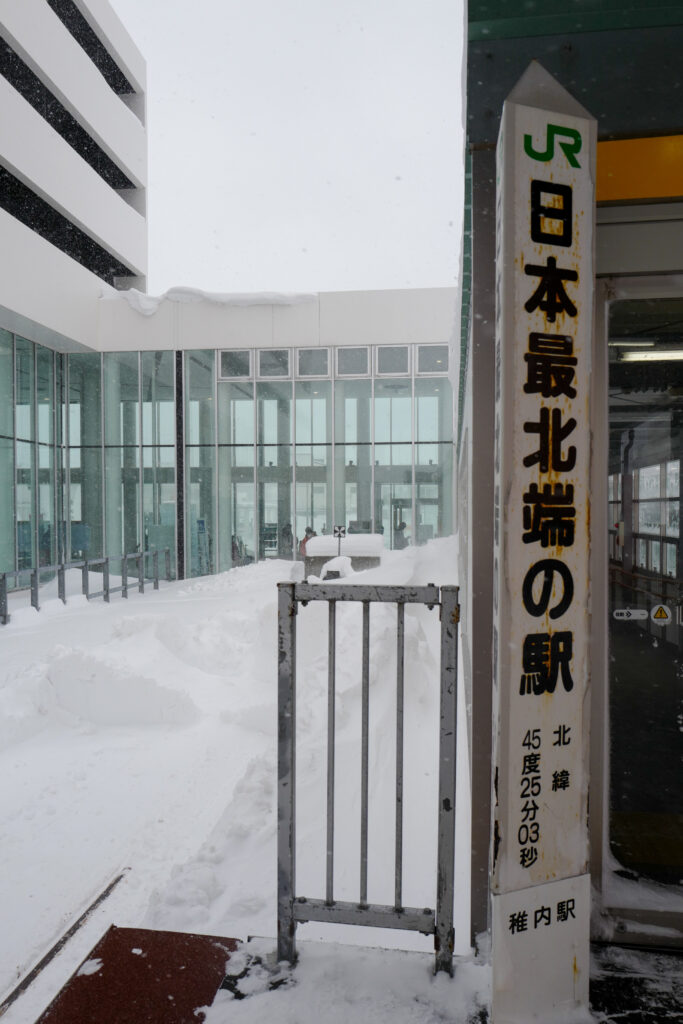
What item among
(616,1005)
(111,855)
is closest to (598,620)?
(616,1005)

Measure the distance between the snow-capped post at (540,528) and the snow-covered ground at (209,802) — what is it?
49 centimetres

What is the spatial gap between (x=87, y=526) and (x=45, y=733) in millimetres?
14901

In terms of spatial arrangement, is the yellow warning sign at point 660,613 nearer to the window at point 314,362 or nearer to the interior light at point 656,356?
the interior light at point 656,356

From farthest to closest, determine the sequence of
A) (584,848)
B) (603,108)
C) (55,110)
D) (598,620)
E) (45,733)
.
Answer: (55,110) < (45,733) < (598,620) < (603,108) < (584,848)

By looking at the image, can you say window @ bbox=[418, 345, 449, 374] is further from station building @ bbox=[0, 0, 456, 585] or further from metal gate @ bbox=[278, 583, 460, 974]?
metal gate @ bbox=[278, 583, 460, 974]

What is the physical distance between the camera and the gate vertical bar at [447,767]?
2443 mm

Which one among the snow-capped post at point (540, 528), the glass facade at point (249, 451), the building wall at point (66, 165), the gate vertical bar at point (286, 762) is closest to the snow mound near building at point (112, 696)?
the gate vertical bar at point (286, 762)

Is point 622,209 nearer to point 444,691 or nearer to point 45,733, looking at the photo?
point 444,691

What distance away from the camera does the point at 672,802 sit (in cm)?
429

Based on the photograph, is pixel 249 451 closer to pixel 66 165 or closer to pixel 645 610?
pixel 66 165

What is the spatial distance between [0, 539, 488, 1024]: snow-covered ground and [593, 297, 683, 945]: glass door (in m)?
0.91

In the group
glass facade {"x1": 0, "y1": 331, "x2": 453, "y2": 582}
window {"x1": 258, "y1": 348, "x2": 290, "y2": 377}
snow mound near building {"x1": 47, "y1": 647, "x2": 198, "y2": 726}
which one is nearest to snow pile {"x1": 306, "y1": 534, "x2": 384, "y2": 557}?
glass facade {"x1": 0, "y1": 331, "x2": 453, "y2": 582}

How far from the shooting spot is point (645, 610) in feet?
14.2

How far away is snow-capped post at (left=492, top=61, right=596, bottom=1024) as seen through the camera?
223cm
